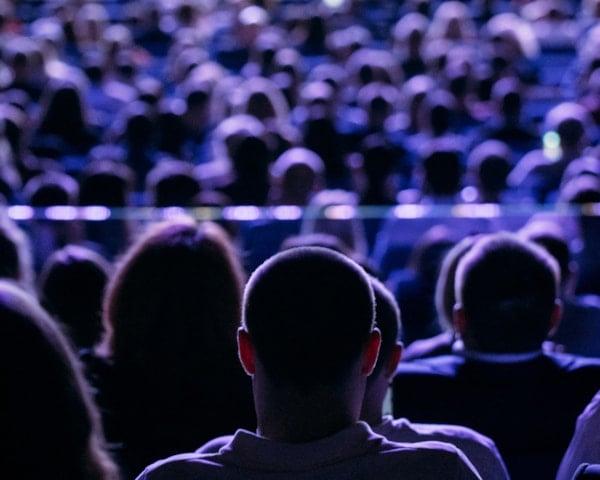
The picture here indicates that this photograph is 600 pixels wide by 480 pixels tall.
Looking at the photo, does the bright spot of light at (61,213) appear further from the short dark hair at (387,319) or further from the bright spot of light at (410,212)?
the short dark hair at (387,319)

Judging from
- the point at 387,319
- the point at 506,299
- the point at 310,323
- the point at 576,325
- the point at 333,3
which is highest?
the point at 333,3

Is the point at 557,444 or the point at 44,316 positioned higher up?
the point at 44,316

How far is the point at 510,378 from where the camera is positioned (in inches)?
136

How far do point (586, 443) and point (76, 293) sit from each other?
2.07 metres

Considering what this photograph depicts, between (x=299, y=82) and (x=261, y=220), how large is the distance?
475 centimetres

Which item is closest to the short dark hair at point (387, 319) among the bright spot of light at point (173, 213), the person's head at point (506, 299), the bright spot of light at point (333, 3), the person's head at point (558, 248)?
the person's head at point (506, 299)

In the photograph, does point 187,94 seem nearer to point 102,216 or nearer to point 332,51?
point 332,51

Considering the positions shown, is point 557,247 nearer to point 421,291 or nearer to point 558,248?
point 558,248

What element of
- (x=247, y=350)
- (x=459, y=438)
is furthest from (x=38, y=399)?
(x=459, y=438)

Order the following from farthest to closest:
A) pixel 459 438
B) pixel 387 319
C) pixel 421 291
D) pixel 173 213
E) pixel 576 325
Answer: pixel 173 213, pixel 421 291, pixel 576 325, pixel 387 319, pixel 459 438

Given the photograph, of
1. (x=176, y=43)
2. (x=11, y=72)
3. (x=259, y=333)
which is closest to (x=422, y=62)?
(x=176, y=43)

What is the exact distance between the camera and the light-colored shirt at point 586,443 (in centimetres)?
260

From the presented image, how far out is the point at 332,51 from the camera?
488 inches

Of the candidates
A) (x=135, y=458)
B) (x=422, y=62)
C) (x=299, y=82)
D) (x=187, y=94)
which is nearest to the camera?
(x=135, y=458)
